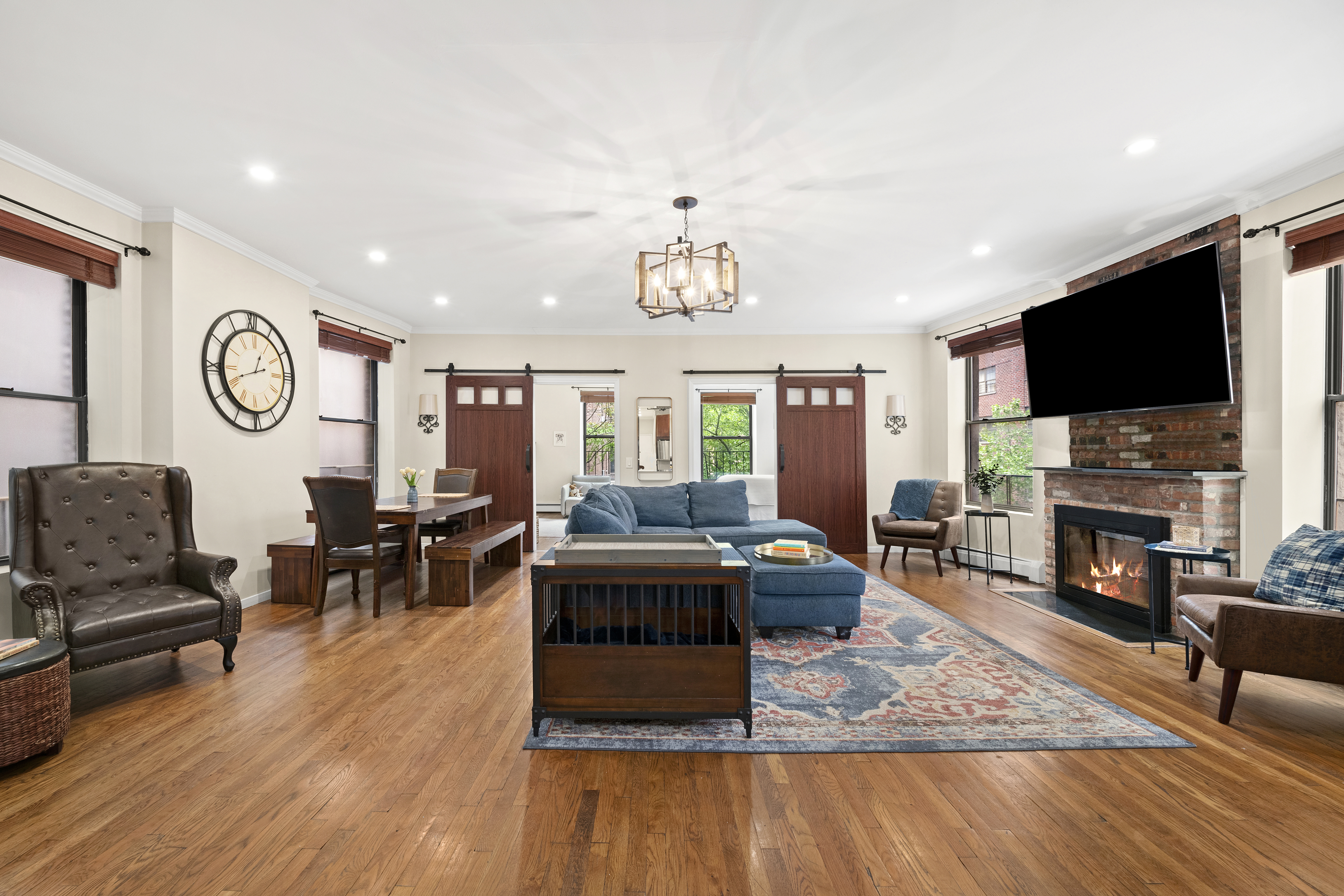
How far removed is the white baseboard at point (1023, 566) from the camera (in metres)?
5.09

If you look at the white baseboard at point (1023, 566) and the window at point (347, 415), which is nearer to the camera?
the white baseboard at point (1023, 566)

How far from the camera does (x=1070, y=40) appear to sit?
2.07 meters

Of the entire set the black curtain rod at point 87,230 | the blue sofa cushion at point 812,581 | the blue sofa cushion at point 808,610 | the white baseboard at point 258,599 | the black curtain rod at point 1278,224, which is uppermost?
the black curtain rod at point 87,230

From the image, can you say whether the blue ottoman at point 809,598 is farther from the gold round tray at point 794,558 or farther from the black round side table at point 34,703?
the black round side table at point 34,703

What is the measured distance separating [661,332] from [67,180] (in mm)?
4771

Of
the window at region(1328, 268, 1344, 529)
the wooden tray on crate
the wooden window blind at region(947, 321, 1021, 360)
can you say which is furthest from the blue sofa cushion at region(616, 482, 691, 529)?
the window at region(1328, 268, 1344, 529)

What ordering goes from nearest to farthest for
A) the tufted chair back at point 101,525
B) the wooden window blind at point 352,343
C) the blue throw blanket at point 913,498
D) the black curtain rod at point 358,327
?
the tufted chair back at point 101,525, the black curtain rod at point 358,327, the wooden window blind at point 352,343, the blue throw blanket at point 913,498

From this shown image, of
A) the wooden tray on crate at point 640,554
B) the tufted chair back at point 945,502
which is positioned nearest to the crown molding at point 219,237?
the wooden tray on crate at point 640,554

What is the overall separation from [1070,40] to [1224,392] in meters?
2.46

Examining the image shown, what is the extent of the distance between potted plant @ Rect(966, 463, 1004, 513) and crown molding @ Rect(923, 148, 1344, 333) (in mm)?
1583

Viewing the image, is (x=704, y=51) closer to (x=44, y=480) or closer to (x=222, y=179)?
(x=222, y=179)

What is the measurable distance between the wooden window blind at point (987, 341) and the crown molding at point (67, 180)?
6.63m

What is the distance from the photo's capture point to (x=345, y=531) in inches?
160

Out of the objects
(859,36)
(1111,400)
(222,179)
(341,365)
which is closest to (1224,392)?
(1111,400)
